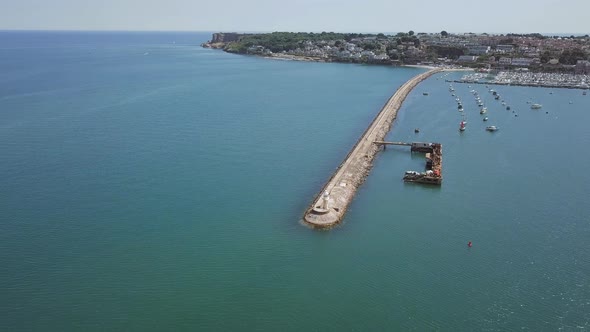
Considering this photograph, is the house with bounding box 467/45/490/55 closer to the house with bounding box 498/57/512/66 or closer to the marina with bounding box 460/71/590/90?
the house with bounding box 498/57/512/66

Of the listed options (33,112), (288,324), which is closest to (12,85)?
(33,112)

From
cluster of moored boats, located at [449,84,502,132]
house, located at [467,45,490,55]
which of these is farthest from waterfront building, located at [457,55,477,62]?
cluster of moored boats, located at [449,84,502,132]

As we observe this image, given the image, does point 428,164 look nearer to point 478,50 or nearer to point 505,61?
point 505,61

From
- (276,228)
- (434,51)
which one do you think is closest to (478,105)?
(276,228)

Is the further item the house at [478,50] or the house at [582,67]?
the house at [478,50]

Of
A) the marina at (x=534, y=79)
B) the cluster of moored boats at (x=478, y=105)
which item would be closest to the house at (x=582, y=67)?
the marina at (x=534, y=79)

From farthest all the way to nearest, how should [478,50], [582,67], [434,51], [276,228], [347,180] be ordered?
[434,51] < [478,50] < [582,67] < [347,180] < [276,228]

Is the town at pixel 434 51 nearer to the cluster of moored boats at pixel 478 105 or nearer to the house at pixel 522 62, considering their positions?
the house at pixel 522 62
